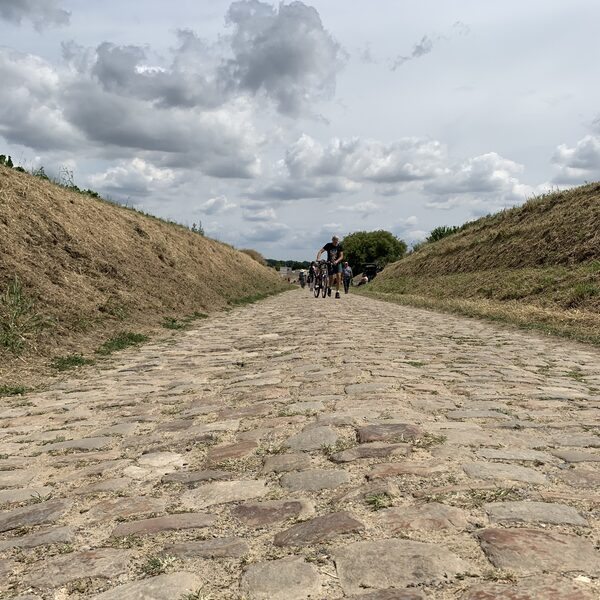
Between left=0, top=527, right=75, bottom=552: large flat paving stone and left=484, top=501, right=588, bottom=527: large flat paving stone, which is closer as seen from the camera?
left=484, top=501, right=588, bottom=527: large flat paving stone

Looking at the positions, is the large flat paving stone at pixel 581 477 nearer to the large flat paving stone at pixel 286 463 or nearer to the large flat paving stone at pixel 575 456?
the large flat paving stone at pixel 575 456

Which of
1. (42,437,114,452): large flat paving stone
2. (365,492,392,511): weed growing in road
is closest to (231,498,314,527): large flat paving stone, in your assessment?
(365,492,392,511): weed growing in road

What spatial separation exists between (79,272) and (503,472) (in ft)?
33.1

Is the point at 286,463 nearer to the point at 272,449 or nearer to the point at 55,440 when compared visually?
the point at 272,449

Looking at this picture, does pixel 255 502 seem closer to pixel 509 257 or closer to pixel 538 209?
pixel 509 257

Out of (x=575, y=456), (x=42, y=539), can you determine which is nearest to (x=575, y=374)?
(x=575, y=456)

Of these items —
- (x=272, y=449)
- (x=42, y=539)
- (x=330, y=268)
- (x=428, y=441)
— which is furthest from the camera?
(x=330, y=268)

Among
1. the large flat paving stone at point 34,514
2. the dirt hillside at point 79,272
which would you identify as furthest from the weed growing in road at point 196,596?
the dirt hillside at point 79,272

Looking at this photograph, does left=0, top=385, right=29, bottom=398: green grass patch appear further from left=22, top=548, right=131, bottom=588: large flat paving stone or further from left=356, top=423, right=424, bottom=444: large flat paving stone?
left=22, top=548, right=131, bottom=588: large flat paving stone

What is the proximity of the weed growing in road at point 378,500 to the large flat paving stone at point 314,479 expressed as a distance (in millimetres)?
271

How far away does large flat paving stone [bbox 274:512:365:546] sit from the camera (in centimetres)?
233

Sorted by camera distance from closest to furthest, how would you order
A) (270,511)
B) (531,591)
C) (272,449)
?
(531,591) < (270,511) < (272,449)

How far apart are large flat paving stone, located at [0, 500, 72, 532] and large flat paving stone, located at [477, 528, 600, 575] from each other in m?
2.02

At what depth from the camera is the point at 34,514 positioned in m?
2.88
